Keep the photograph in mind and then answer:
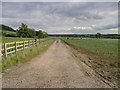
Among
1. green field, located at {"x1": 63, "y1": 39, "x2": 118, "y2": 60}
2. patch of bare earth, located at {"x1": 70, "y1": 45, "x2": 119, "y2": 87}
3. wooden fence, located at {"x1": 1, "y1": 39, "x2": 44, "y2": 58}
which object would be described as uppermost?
wooden fence, located at {"x1": 1, "y1": 39, "x2": 44, "y2": 58}

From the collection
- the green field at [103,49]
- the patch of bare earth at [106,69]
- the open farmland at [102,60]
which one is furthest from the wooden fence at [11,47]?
the green field at [103,49]

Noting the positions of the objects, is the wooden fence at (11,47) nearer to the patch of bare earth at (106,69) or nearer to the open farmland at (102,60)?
the patch of bare earth at (106,69)

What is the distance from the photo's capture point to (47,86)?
3955mm

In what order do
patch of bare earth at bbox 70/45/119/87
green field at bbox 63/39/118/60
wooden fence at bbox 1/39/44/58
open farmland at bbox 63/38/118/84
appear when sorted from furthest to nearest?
green field at bbox 63/39/118/60 → wooden fence at bbox 1/39/44/58 → open farmland at bbox 63/38/118/84 → patch of bare earth at bbox 70/45/119/87

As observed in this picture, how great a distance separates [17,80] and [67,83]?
2019 mm

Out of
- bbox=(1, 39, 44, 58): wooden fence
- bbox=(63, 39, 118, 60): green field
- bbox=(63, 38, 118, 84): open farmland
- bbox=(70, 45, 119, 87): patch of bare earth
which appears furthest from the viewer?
bbox=(63, 39, 118, 60): green field

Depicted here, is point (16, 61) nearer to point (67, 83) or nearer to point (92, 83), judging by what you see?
point (67, 83)

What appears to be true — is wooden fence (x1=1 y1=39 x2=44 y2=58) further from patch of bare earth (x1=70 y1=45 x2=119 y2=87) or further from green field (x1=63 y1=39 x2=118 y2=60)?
green field (x1=63 y1=39 x2=118 y2=60)

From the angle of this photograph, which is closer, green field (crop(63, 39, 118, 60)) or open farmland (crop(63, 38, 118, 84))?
open farmland (crop(63, 38, 118, 84))

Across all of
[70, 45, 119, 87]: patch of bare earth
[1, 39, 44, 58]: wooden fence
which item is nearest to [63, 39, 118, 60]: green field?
[70, 45, 119, 87]: patch of bare earth

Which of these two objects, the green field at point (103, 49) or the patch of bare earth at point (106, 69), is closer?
the patch of bare earth at point (106, 69)

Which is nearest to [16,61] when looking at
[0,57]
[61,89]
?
[0,57]

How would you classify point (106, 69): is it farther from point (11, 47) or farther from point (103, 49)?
point (103, 49)

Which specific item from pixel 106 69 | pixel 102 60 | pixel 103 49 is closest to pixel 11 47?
pixel 106 69
